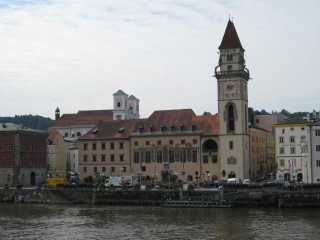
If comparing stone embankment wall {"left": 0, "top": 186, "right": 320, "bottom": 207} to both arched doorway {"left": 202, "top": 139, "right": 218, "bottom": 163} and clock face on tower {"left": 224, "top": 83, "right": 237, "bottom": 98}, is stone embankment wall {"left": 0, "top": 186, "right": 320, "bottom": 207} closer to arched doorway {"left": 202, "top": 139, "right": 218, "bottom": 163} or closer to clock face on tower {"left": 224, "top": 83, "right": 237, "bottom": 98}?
arched doorway {"left": 202, "top": 139, "right": 218, "bottom": 163}

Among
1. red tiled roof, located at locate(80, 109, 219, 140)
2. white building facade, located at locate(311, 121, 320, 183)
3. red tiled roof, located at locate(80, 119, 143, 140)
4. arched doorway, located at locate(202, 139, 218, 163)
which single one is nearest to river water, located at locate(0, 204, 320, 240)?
white building facade, located at locate(311, 121, 320, 183)

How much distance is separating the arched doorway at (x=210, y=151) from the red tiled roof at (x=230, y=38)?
1910cm

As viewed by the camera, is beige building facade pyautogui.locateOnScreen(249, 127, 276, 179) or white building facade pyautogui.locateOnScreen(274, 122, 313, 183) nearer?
white building facade pyautogui.locateOnScreen(274, 122, 313, 183)

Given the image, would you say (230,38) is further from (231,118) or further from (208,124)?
(208,124)

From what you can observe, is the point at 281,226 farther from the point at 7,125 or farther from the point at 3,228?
the point at 7,125

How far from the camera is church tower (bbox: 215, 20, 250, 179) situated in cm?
12612

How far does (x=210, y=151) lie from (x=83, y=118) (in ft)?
233

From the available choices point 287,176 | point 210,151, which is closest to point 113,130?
point 210,151

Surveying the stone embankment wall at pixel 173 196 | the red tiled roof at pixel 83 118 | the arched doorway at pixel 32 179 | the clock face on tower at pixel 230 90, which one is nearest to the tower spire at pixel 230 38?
the clock face on tower at pixel 230 90

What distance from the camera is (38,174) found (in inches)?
5620

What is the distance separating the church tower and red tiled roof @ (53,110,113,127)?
6971 centimetres

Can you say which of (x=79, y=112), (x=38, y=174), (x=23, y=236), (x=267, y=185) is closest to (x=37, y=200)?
(x=38, y=174)

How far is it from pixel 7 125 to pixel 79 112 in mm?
54745

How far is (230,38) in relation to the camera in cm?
12975
